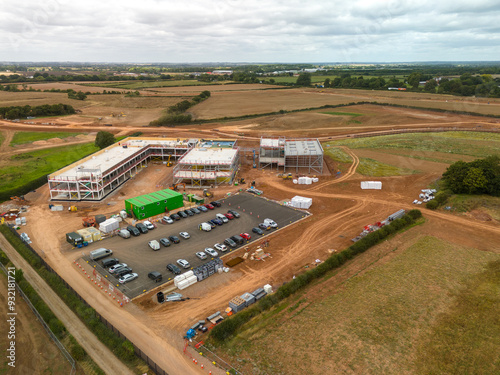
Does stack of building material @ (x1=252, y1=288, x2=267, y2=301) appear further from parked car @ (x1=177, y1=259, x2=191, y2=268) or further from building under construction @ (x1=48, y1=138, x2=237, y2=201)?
building under construction @ (x1=48, y1=138, x2=237, y2=201)

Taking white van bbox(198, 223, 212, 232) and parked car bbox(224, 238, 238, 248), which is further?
white van bbox(198, 223, 212, 232)

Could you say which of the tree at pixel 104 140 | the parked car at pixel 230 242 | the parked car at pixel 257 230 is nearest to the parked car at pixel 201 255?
the parked car at pixel 230 242

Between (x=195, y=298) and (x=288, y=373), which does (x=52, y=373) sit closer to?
(x=195, y=298)

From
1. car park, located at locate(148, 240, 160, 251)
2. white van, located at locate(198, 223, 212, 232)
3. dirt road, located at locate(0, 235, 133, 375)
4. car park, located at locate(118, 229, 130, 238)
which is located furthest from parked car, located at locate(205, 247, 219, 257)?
dirt road, located at locate(0, 235, 133, 375)

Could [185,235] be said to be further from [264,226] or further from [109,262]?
[264,226]

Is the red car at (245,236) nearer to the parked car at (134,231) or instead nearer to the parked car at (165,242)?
the parked car at (165,242)

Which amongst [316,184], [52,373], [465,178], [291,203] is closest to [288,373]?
[52,373]

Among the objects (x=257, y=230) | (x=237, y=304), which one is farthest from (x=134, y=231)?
(x=237, y=304)
